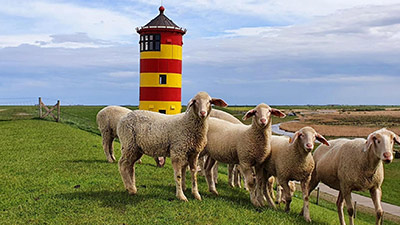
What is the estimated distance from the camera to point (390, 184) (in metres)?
29.9

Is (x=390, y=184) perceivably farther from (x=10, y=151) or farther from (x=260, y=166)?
(x=10, y=151)

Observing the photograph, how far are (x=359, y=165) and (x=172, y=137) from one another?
4940mm

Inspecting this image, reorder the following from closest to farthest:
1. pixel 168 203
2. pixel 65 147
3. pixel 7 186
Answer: pixel 168 203 < pixel 7 186 < pixel 65 147

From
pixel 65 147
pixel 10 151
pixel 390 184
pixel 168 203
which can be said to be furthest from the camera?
pixel 390 184

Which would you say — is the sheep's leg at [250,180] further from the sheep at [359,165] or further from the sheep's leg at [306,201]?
the sheep at [359,165]

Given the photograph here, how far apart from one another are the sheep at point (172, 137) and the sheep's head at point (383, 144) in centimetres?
380

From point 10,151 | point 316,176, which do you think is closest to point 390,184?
point 316,176

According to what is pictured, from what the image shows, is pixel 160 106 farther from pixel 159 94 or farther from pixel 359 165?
pixel 359 165

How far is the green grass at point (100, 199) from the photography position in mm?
9992

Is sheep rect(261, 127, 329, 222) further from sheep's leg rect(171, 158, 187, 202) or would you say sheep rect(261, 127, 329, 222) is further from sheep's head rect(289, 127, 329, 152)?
sheep's leg rect(171, 158, 187, 202)

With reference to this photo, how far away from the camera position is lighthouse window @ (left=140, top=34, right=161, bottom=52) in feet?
86.2

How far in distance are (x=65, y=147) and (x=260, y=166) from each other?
1256 centimetres

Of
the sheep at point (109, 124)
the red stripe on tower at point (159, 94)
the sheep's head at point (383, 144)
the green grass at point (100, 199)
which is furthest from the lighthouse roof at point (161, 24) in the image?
the sheep's head at point (383, 144)

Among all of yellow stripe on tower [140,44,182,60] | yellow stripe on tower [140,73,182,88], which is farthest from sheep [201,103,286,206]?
yellow stripe on tower [140,44,182,60]
